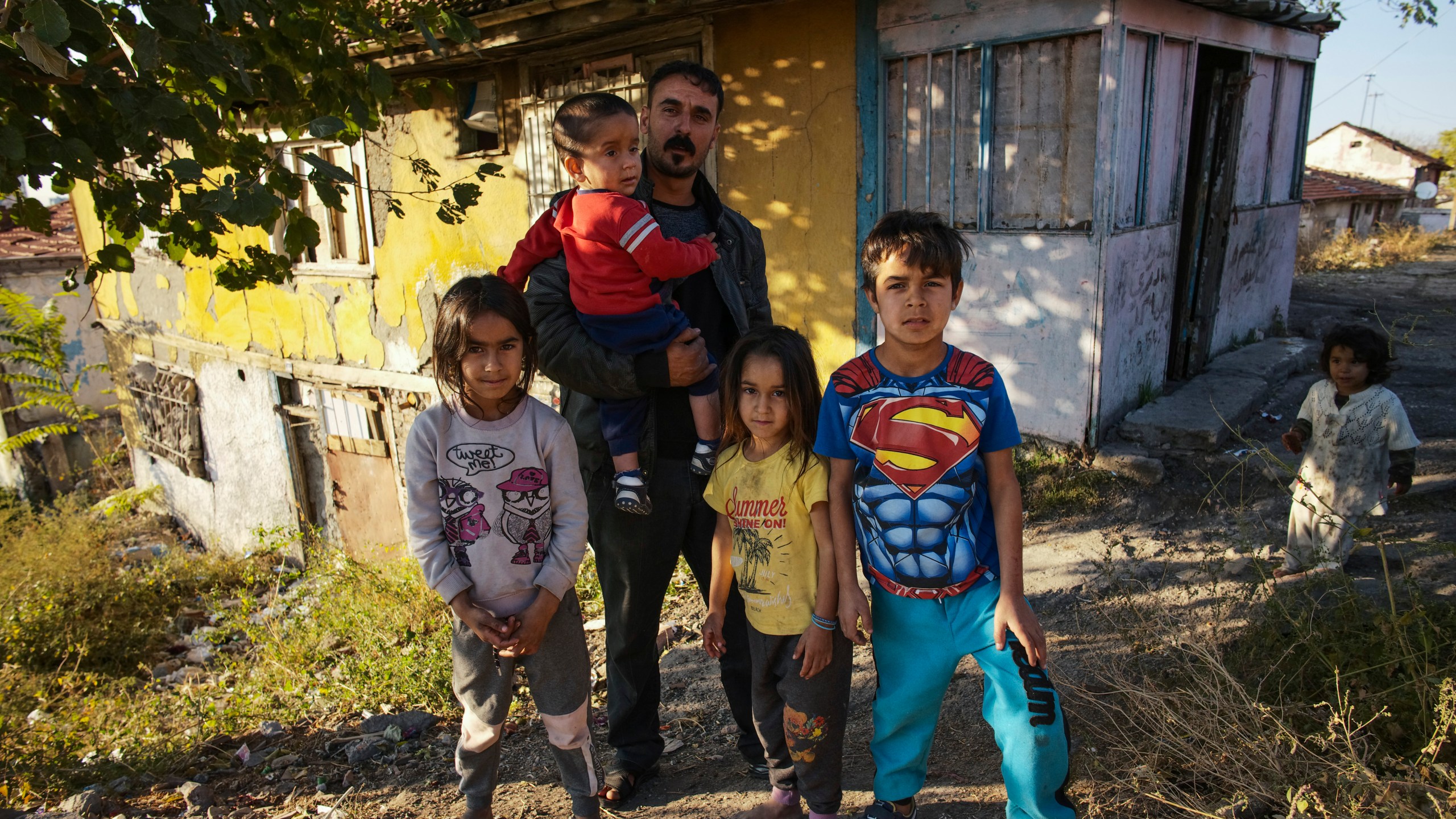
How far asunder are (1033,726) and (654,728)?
129 centimetres

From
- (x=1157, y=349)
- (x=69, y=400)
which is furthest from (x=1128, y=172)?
(x=69, y=400)

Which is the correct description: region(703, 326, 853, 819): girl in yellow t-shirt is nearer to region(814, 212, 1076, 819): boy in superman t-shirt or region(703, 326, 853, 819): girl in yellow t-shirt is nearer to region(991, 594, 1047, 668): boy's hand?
region(814, 212, 1076, 819): boy in superman t-shirt

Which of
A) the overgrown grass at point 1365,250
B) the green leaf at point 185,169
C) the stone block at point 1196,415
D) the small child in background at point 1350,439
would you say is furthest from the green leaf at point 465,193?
the overgrown grass at point 1365,250

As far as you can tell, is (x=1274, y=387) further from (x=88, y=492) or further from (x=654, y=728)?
(x=88, y=492)

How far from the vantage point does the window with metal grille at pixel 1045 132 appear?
4.42 metres

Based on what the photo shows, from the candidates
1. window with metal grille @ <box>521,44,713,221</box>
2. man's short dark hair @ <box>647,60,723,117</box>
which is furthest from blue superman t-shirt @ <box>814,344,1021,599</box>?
window with metal grille @ <box>521,44,713,221</box>

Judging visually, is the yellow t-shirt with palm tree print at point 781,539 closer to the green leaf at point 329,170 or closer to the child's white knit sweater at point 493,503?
the child's white knit sweater at point 493,503

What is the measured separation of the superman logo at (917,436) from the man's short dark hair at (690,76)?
1.03m

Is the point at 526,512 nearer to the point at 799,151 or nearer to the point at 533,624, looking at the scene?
the point at 533,624

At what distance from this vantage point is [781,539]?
2.08 metres

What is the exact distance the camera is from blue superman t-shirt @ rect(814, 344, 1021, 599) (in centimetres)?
192

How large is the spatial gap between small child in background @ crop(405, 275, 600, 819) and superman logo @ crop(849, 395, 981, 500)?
817 mm

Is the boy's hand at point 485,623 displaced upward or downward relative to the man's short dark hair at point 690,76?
downward

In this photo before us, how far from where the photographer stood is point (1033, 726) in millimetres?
1793
